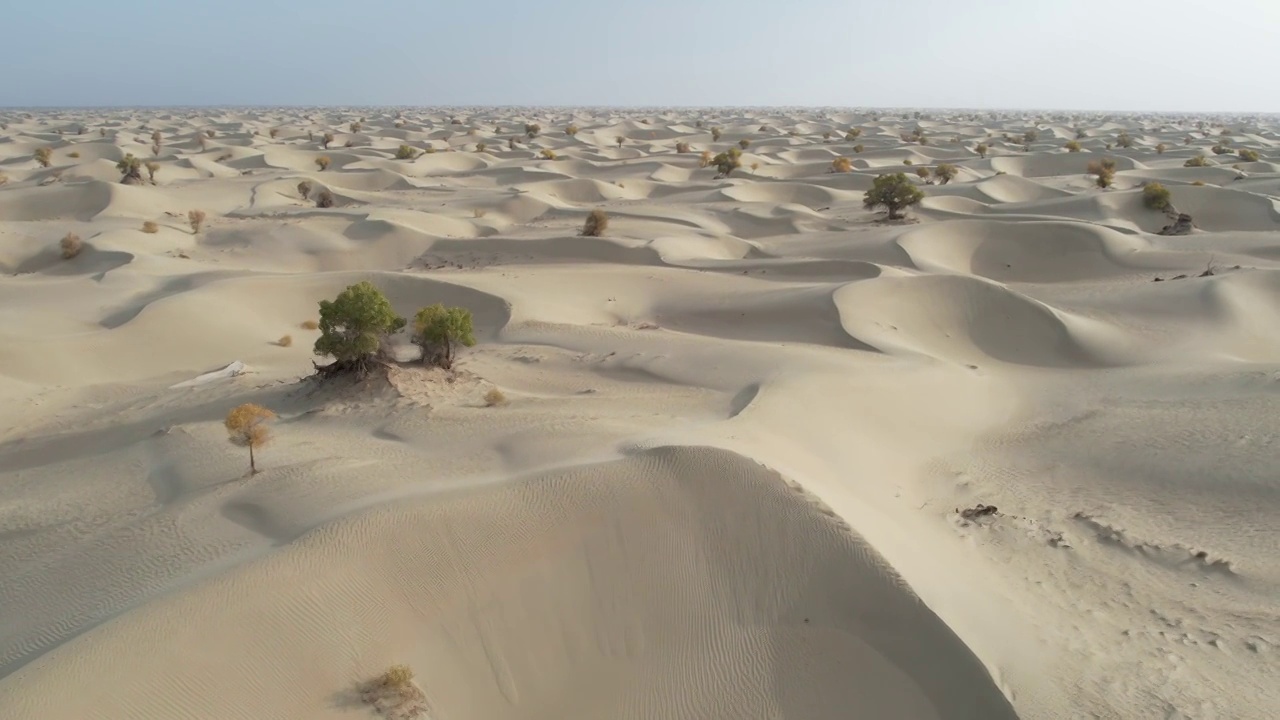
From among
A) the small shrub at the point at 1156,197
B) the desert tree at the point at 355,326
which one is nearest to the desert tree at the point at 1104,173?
the small shrub at the point at 1156,197

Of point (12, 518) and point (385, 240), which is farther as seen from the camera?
point (385, 240)

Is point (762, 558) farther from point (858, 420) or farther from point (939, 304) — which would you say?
point (939, 304)

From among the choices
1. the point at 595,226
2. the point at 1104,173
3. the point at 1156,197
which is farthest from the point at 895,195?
the point at 1104,173

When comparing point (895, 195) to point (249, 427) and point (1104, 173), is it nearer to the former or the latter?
point (1104, 173)

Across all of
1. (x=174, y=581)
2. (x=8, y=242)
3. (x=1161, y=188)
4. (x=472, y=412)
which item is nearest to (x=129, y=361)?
(x=472, y=412)

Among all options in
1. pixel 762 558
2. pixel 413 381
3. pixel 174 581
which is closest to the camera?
pixel 174 581

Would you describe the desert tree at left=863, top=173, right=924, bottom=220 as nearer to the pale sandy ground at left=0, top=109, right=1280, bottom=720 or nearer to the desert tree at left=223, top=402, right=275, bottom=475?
the pale sandy ground at left=0, top=109, right=1280, bottom=720

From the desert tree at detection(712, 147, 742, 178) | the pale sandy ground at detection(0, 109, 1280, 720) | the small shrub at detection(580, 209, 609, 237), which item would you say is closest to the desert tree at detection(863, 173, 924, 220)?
the pale sandy ground at detection(0, 109, 1280, 720)
